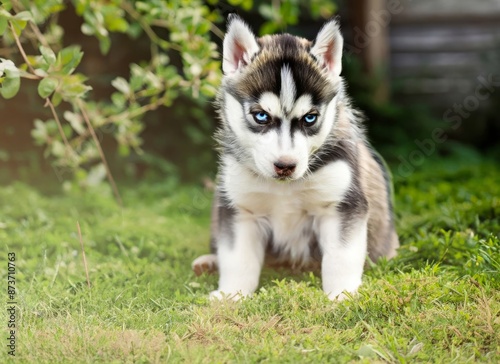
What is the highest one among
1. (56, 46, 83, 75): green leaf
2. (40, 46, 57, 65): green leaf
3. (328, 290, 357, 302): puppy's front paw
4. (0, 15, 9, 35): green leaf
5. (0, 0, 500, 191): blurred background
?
(0, 15, 9, 35): green leaf

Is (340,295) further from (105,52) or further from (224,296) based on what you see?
(105,52)

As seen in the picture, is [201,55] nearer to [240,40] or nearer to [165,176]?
[240,40]

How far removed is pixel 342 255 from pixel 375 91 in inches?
256

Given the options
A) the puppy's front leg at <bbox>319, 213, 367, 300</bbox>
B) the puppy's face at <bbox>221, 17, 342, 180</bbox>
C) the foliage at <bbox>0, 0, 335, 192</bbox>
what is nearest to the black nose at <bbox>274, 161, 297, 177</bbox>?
the puppy's face at <bbox>221, 17, 342, 180</bbox>

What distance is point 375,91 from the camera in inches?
398

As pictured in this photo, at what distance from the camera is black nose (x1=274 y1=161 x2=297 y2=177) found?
12.0 feet

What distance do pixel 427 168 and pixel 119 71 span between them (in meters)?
3.90

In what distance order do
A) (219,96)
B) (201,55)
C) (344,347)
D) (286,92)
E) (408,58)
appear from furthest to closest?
1. (408,58)
2. (201,55)
3. (219,96)
4. (286,92)
5. (344,347)

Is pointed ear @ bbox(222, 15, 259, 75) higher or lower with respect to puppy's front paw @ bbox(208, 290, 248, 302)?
higher

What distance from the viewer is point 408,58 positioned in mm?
11047

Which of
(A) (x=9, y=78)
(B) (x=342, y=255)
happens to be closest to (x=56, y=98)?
(A) (x=9, y=78)

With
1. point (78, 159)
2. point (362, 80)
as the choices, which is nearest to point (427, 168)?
point (362, 80)

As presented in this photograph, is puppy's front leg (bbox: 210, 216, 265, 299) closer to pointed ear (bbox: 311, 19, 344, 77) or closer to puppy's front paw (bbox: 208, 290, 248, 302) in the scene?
puppy's front paw (bbox: 208, 290, 248, 302)

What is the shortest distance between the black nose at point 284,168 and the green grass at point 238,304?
2.08 ft
